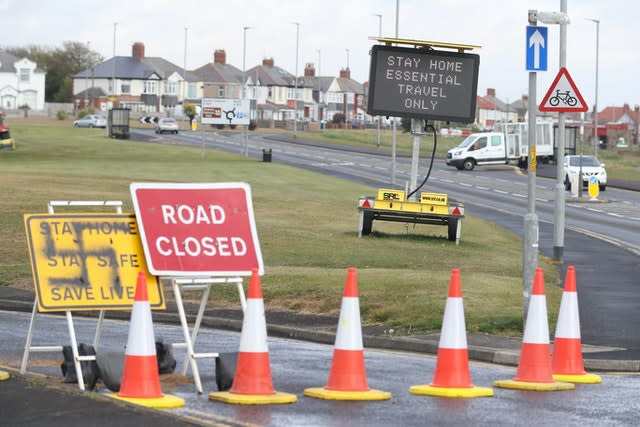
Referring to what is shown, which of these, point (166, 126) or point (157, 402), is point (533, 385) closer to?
point (157, 402)

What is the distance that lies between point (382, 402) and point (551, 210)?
39943mm

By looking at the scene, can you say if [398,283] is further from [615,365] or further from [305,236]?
[305,236]

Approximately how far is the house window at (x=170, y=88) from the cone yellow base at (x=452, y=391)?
167612mm

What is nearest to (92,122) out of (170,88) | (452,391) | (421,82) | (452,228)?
(170,88)

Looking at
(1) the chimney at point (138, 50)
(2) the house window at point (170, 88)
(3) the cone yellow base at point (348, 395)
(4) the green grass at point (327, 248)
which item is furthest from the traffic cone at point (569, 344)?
(2) the house window at point (170, 88)

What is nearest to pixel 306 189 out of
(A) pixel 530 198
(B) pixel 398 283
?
(B) pixel 398 283

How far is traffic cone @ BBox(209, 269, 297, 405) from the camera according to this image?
32.7ft

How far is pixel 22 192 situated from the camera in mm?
40438

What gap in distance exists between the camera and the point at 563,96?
2025cm

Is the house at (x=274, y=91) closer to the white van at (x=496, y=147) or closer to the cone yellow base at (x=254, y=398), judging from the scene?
the white van at (x=496, y=147)

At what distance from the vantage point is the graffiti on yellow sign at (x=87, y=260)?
10.9 m

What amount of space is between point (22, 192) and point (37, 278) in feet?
99.7

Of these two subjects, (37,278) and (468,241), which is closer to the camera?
(37,278)

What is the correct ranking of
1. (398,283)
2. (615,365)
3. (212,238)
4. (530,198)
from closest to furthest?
(212,238), (615,365), (530,198), (398,283)
